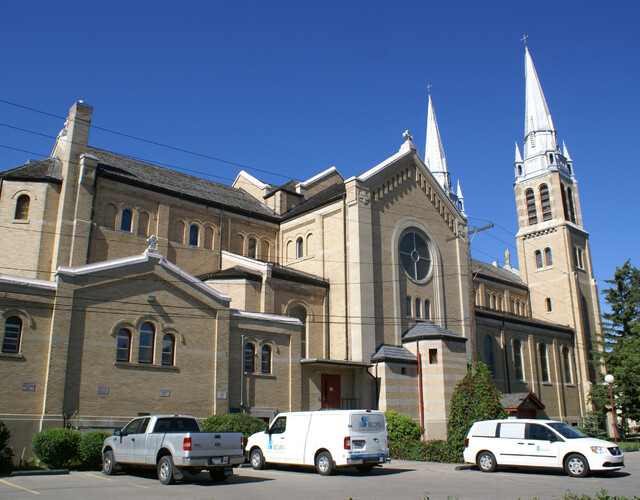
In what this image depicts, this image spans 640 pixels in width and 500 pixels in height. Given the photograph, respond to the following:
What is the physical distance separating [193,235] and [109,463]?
21.2m

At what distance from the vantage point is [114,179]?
33.3m

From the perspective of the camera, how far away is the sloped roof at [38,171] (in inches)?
1217

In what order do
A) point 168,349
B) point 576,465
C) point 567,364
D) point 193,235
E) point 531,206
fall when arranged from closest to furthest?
1. point 576,465
2. point 168,349
3. point 193,235
4. point 567,364
5. point 531,206

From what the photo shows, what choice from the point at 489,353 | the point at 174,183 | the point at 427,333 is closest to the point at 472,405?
the point at 427,333

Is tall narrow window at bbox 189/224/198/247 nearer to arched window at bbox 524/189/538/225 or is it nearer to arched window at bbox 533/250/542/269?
arched window at bbox 533/250/542/269

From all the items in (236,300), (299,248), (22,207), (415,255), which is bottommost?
(236,300)

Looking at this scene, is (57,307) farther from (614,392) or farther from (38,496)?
(614,392)

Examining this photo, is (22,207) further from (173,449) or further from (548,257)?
(548,257)

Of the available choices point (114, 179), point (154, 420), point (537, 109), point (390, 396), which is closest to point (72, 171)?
point (114, 179)

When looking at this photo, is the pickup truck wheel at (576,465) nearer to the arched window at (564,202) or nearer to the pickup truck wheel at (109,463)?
the pickup truck wheel at (109,463)

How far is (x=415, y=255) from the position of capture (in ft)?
131

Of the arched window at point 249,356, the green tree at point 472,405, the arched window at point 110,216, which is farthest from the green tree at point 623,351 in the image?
the arched window at point 110,216

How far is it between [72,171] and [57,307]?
11201 mm

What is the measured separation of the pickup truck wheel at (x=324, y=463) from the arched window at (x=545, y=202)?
5158 centimetres
